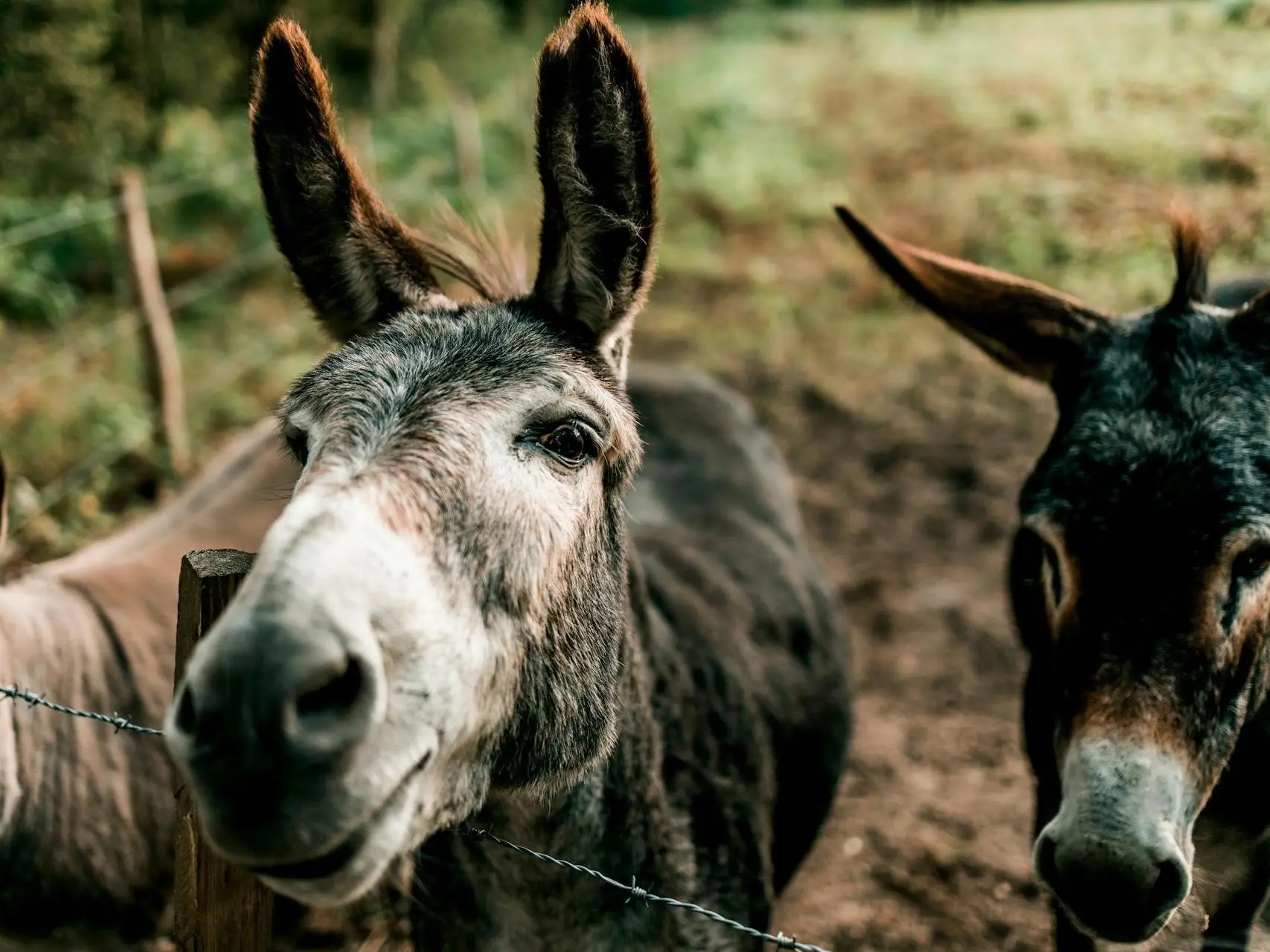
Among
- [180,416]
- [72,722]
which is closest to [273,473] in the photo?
[72,722]

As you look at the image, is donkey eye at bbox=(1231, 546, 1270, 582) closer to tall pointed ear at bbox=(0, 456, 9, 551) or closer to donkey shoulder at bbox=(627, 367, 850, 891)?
donkey shoulder at bbox=(627, 367, 850, 891)

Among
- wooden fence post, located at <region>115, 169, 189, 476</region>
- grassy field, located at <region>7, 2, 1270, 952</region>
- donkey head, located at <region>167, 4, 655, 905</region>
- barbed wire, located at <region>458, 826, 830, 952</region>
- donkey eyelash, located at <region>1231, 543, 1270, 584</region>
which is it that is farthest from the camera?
wooden fence post, located at <region>115, 169, 189, 476</region>

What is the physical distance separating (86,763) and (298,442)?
1955 mm

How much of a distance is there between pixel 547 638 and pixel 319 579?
2.23 ft

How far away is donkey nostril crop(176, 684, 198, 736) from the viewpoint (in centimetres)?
146

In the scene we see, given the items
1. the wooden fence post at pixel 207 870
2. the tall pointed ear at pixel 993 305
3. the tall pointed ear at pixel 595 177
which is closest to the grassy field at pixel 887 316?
the tall pointed ear at pixel 993 305

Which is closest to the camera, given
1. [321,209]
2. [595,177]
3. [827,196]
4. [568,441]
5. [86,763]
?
[568,441]

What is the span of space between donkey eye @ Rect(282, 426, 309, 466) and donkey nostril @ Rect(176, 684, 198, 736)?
75 centimetres

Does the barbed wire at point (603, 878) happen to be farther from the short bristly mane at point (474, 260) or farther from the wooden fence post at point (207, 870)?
the short bristly mane at point (474, 260)

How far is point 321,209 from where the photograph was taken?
249cm

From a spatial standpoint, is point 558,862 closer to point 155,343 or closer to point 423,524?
point 423,524

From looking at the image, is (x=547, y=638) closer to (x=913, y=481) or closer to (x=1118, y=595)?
(x=1118, y=595)

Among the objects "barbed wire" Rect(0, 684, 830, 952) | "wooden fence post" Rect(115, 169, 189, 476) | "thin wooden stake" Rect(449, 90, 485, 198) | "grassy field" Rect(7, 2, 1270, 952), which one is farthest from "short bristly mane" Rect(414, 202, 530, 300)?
"thin wooden stake" Rect(449, 90, 485, 198)

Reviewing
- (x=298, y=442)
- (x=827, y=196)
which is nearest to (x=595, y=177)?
(x=298, y=442)
